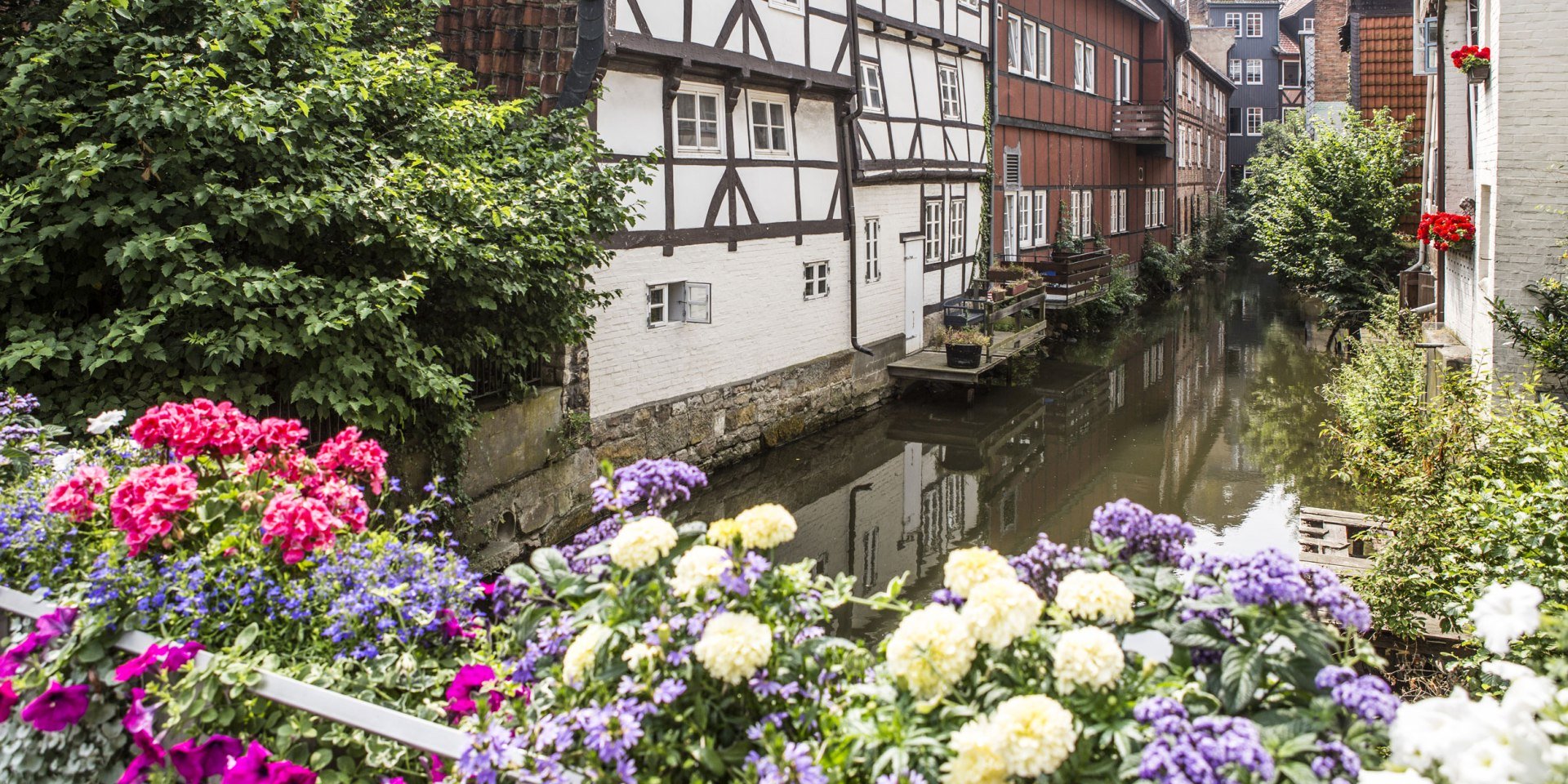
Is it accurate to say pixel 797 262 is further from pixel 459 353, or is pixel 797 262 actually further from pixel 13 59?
pixel 13 59

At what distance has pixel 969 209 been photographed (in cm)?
2127

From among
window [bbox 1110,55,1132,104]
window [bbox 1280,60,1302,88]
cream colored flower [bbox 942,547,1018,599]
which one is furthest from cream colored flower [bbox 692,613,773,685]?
window [bbox 1280,60,1302,88]

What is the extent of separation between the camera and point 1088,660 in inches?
83.5

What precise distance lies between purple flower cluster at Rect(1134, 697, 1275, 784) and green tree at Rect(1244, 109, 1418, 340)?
63.6ft

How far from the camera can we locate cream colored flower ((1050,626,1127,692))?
6.98ft

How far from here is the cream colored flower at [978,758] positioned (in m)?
2.04

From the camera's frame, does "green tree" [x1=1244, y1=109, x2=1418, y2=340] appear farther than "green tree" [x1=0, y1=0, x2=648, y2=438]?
Yes

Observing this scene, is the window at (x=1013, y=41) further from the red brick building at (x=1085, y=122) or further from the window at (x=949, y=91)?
the window at (x=949, y=91)

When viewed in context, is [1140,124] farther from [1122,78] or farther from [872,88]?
[872,88]

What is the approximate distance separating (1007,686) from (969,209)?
64.0 feet

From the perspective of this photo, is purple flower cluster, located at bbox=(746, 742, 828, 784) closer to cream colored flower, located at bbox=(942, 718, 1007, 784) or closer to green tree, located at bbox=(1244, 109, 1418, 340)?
cream colored flower, located at bbox=(942, 718, 1007, 784)

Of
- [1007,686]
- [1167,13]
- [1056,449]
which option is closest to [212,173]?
[1007,686]

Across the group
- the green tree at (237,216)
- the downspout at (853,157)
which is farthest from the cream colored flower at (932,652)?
the downspout at (853,157)

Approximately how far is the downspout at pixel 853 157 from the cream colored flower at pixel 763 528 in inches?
550
